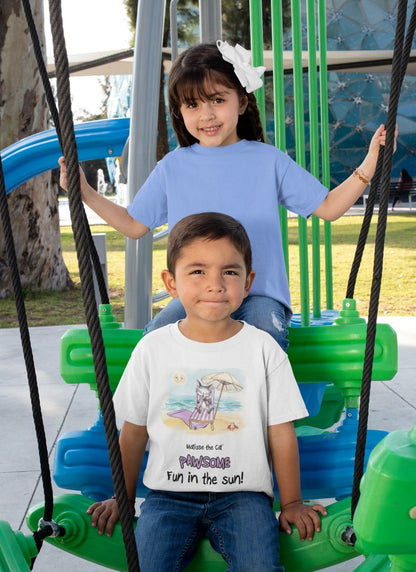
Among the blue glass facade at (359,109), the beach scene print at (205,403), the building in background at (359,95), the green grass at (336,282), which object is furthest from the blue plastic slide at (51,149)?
the blue glass facade at (359,109)

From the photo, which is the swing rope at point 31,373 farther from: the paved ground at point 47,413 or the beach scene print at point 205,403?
the paved ground at point 47,413

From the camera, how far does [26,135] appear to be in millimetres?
7852

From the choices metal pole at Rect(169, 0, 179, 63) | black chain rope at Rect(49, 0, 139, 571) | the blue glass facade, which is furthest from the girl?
the blue glass facade

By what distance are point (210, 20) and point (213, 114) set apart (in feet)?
4.92

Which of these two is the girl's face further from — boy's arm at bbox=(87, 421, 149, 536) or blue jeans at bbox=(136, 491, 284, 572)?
blue jeans at bbox=(136, 491, 284, 572)

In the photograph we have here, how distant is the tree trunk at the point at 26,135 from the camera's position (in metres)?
7.70

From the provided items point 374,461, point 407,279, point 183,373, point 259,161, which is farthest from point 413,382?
point 407,279

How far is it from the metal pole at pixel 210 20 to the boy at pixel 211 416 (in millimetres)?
1868

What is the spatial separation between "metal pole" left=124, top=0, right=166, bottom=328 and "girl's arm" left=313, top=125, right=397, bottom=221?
93 cm

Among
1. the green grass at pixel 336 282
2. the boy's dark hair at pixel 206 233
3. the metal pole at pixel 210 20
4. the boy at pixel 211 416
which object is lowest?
the green grass at pixel 336 282

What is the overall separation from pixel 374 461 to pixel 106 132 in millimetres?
2612

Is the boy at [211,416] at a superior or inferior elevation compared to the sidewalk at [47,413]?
superior

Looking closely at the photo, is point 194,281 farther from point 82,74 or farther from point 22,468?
point 82,74

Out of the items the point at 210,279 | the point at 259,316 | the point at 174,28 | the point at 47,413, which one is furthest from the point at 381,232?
the point at 47,413
